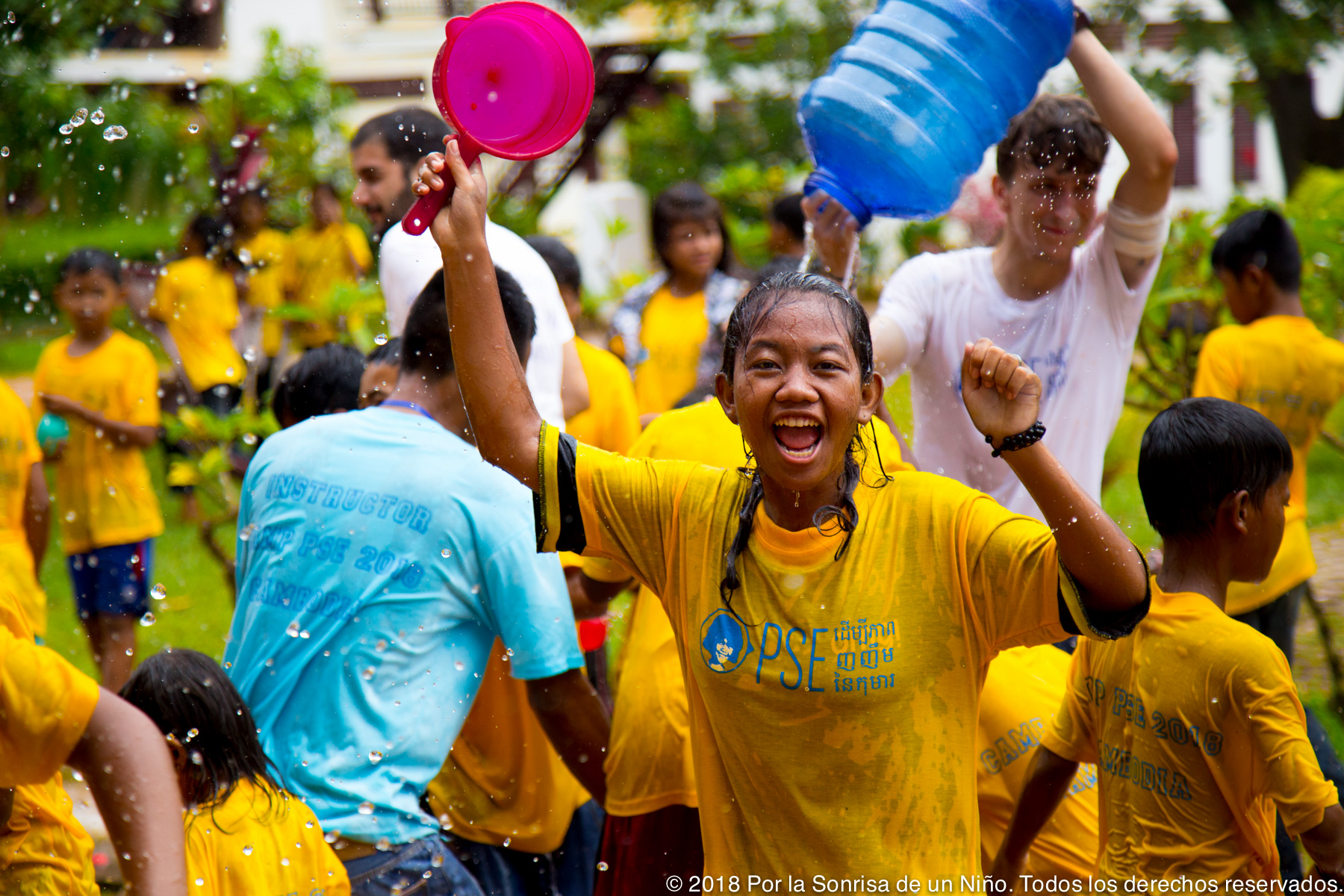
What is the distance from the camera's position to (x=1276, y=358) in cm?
429

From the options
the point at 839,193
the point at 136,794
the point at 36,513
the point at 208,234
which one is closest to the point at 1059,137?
the point at 839,193

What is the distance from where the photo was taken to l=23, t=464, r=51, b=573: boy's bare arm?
4.55 m

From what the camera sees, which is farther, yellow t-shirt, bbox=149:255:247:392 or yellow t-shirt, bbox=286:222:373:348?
yellow t-shirt, bbox=286:222:373:348

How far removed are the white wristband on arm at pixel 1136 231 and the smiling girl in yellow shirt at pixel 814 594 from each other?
1.22 metres

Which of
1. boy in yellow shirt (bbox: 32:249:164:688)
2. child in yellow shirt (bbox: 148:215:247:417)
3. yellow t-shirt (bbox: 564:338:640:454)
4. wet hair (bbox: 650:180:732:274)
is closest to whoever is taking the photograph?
yellow t-shirt (bbox: 564:338:640:454)

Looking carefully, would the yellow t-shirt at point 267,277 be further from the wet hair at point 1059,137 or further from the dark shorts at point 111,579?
the wet hair at point 1059,137

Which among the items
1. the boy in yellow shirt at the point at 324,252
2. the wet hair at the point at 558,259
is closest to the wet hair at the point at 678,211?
the wet hair at the point at 558,259

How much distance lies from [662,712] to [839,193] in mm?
1216

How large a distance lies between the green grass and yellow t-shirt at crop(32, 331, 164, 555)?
19.1 inches

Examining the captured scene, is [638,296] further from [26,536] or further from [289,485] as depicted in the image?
[289,485]

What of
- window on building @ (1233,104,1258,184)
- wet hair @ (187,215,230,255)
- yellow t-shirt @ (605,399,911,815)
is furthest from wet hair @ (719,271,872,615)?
window on building @ (1233,104,1258,184)

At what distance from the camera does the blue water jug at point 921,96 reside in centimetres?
297

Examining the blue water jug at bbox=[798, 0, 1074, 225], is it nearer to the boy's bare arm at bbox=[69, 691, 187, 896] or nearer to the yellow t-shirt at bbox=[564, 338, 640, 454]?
the yellow t-shirt at bbox=[564, 338, 640, 454]

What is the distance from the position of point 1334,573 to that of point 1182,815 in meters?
5.71
